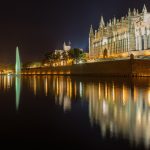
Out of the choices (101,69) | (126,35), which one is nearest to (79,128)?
(101,69)

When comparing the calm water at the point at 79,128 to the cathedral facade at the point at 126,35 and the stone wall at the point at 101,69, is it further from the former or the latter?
the cathedral facade at the point at 126,35

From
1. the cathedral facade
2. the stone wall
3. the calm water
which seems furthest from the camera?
the cathedral facade

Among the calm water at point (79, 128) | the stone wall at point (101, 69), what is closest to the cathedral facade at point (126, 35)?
the stone wall at point (101, 69)

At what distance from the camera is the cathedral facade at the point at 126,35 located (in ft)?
224

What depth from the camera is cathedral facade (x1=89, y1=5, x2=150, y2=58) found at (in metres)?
68.2

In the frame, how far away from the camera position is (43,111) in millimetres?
11055

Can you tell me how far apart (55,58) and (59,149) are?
10160 cm

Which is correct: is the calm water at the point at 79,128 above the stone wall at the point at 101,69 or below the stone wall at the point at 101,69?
below

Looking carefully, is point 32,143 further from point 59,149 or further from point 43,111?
point 43,111

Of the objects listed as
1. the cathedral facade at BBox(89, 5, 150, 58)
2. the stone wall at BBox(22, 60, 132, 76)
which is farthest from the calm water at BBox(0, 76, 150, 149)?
the cathedral facade at BBox(89, 5, 150, 58)

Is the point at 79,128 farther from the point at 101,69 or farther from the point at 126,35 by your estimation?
the point at 126,35

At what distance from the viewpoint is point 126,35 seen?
75.5 metres

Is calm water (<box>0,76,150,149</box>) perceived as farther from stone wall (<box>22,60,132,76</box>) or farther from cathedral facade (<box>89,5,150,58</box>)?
cathedral facade (<box>89,5,150,58</box>)

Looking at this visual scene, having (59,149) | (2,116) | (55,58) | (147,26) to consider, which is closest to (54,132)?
(59,149)
